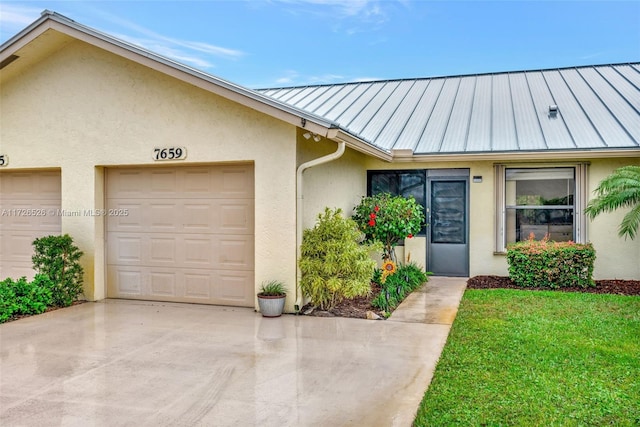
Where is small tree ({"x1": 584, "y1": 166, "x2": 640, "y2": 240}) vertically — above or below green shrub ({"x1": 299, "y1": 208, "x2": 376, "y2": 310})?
above

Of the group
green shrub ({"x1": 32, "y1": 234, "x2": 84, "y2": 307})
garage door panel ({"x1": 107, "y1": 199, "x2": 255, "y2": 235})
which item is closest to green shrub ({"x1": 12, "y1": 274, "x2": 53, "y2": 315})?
green shrub ({"x1": 32, "y1": 234, "x2": 84, "y2": 307})

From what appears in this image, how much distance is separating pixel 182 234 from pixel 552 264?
6846mm

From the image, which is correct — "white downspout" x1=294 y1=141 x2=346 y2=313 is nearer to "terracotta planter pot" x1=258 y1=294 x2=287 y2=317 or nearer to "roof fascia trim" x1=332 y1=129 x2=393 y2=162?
"roof fascia trim" x1=332 y1=129 x2=393 y2=162

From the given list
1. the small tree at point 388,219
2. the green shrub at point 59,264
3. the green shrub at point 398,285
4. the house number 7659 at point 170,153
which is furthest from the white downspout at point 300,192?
the green shrub at point 59,264

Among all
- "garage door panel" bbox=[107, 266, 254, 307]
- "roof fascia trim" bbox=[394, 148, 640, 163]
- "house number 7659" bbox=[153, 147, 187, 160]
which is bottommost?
"garage door panel" bbox=[107, 266, 254, 307]

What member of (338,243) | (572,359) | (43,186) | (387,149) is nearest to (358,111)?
(387,149)

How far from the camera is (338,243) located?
24.9 feet

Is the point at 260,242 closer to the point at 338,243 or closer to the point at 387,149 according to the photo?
the point at 338,243

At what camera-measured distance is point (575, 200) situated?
403 inches

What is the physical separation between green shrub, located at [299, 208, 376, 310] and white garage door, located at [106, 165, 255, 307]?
3.39 ft

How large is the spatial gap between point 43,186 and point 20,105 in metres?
1.51

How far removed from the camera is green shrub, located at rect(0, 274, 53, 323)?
24.1ft

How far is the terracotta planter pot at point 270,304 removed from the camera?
24.1 feet

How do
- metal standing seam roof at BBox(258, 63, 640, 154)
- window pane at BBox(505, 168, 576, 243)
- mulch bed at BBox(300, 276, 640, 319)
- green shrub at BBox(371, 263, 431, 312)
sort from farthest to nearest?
metal standing seam roof at BBox(258, 63, 640, 154) < window pane at BBox(505, 168, 576, 243) < green shrub at BBox(371, 263, 431, 312) < mulch bed at BBox(300, 276, 640, 319)
